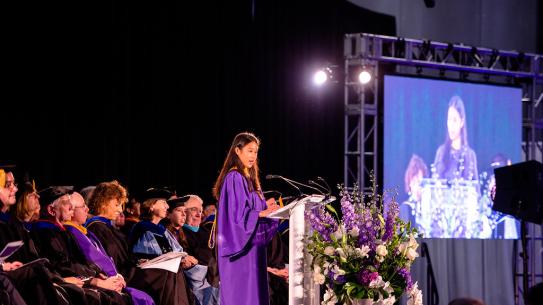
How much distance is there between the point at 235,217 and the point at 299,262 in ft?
1.66

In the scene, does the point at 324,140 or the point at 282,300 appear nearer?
the point at 282,300

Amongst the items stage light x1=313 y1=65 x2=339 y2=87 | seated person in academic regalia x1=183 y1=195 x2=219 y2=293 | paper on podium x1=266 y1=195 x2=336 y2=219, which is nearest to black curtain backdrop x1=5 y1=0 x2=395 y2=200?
stage light x1=313 y1=65 x2=339 y2=87

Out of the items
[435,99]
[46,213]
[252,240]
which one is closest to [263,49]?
[435,99]

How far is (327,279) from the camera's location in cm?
513

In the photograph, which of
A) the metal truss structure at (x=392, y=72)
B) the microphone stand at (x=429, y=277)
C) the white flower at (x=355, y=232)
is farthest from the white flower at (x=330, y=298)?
the microphone stand at (x=429, y=277)

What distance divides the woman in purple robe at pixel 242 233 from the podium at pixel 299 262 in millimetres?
253

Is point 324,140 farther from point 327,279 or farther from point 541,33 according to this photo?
point 327,279

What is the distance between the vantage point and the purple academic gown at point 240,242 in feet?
17.7

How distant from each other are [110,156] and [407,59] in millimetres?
4024

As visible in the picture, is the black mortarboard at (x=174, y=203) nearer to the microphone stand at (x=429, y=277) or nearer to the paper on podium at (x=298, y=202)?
the paper on podium at (x=298, y=202)

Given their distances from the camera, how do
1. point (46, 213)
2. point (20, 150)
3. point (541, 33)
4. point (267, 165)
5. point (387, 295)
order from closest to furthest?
point (387, 295), point (46, 213), point (20, 150), point (267, 165), point (541, 33)

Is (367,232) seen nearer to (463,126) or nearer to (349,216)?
(349,216)

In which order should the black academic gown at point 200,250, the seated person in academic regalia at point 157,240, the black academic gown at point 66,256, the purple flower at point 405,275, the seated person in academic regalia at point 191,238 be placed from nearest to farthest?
the purple flower at point 405,275 → the black academic gown at point 66,256 → the seated person in academic regalia at point 157,240 → the seated person in academic regalia at point 191,238 → the black academic gown at point 200,250

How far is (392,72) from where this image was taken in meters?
11.4
